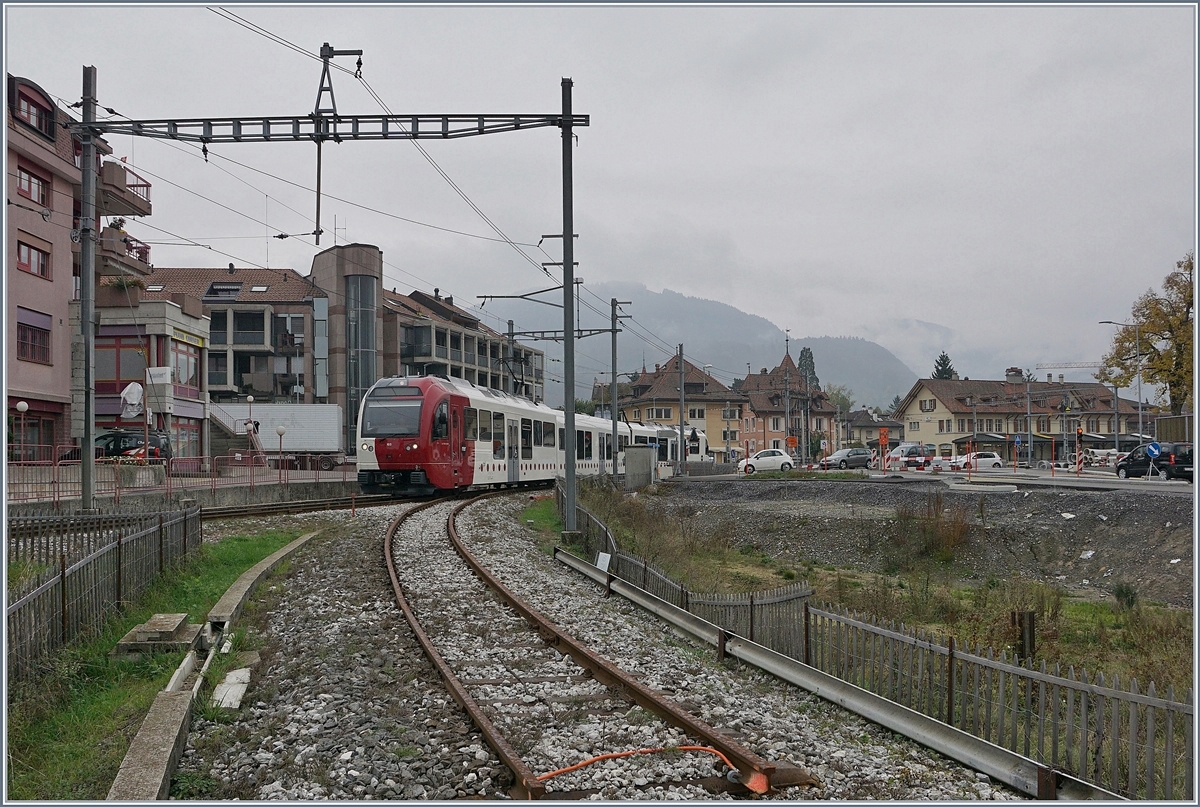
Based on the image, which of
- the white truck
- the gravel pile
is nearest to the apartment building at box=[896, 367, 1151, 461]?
the white truck

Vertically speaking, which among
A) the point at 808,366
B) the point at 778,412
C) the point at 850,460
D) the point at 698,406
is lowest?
the point at 850,460

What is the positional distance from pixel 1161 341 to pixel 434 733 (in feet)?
186

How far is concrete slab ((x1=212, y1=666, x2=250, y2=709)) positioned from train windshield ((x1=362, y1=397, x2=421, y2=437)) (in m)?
17.7

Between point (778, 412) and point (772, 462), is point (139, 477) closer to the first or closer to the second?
point (772, 462)

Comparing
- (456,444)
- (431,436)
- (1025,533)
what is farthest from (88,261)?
(1025,533)

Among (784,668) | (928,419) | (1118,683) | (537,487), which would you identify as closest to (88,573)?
(784,668)

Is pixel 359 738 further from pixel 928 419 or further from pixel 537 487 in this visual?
pixel 928 419

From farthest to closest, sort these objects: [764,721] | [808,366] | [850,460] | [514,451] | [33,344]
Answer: [808,366] < [850,460] < [514,451] < [33,344] < [764,721]

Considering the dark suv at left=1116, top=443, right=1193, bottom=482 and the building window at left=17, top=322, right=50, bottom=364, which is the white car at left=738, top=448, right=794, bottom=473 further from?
the building window at left=17, top=322, right=50, bottom=364

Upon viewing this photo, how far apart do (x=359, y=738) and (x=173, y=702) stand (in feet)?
4.75

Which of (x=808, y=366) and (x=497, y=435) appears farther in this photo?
(x=808, y=366)

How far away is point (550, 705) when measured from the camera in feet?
23.9

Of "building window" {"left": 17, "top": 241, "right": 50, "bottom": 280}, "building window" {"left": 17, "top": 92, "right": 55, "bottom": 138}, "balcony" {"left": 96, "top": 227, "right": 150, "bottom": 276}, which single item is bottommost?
"building window" {"left": 17, "top": 241, "right": 50, "bottom": 280}

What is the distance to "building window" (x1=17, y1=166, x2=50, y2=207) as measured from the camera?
1259 inches
